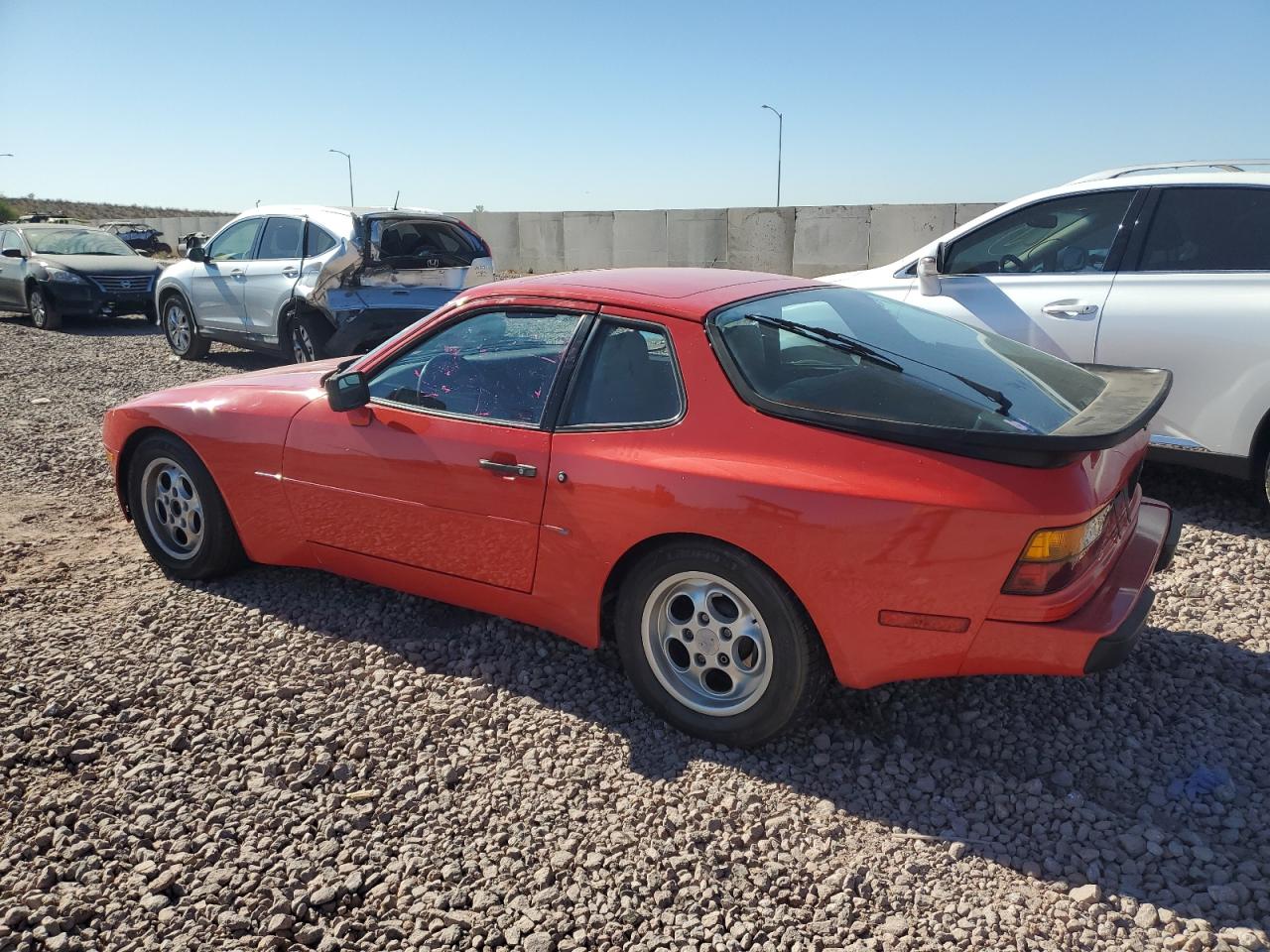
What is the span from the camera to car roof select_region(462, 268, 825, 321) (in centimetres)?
332

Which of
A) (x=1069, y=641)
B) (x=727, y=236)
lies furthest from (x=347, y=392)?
(x=727, y=236)

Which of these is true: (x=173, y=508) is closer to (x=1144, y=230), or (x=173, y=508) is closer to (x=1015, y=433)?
(x=1015, y=433)

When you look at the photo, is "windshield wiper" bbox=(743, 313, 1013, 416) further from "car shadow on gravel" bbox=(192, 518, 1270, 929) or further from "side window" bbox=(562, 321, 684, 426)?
"car shadow on gravel" bbox=(192, 518, 1270, 929)

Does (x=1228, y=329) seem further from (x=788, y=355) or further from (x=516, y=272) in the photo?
(x=516, y=272)

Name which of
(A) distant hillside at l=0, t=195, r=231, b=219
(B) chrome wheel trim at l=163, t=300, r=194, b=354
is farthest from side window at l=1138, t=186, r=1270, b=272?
(A) distant hillside at l=0, t=195, r=231, b=219

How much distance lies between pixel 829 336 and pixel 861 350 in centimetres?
13

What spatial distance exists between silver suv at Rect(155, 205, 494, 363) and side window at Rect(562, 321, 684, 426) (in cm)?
516

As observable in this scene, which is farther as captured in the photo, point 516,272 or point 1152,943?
point 516,272

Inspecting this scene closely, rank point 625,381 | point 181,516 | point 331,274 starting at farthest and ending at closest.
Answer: point 331,274 < point 181,516 < point 625,381

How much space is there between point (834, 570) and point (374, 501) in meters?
1.88

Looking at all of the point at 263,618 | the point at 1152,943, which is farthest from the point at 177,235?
the point at 1152,943

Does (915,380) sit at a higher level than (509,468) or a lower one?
higher

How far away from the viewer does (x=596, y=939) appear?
2.39 m

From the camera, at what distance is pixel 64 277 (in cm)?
1431
